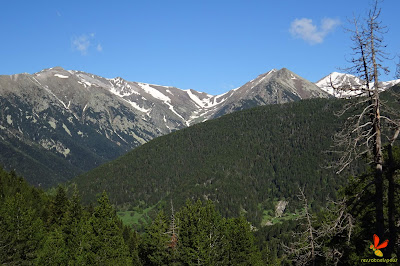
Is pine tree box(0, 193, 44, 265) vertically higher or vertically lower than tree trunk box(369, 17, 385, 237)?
lower

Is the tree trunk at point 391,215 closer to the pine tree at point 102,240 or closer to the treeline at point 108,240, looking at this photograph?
the treeline at point 108,240

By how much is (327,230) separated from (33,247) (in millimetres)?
48865

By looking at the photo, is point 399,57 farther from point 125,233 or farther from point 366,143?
point 125,233

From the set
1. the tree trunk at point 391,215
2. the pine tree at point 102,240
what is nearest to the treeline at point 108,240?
the pine tree at point 102,240

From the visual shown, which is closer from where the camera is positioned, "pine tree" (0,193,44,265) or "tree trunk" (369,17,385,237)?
"tree trunk" (369,17,385,237)

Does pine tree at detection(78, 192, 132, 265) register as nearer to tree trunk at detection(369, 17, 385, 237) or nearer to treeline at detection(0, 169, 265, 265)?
treeline at detection(0, 169, 265, 265)

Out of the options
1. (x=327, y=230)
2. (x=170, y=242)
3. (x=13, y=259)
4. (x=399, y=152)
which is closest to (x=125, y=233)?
(x=170, y=242)

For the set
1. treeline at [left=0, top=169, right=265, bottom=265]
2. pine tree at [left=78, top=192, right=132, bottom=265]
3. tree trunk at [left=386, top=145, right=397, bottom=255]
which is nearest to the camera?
tree trunk at [left=386, top=145, right=397, bottom=255]

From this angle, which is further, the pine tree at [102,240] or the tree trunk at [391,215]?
the pine tree at [102,240]

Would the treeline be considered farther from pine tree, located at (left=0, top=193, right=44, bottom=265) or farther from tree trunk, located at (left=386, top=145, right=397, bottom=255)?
tree trunk, located at (left=386, top=145, right=397, bottom=255)

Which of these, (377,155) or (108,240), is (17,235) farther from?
Answer: (377,155)

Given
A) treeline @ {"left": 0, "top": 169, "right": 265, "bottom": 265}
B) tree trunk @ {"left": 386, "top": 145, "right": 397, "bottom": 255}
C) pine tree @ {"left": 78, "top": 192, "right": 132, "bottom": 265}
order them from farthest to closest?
treeline @ {"left": 0, "top": 169, "right": 265, "bottom": 265} → pine tree @ {"left": 78, "top": 192, "right": 132, "bottom": 265} → tree trunk @ {"left": 386, "top": 145, "right": 397, "bottom": 255}

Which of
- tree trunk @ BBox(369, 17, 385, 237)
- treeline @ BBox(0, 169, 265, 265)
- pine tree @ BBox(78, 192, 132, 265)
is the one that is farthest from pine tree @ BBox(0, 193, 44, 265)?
tree trunk @ BBox(369, 17, 385, 237)

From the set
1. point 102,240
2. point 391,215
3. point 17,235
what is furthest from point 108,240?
point 391,215
